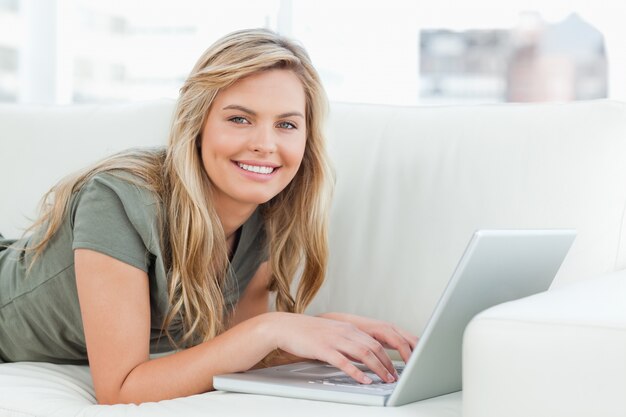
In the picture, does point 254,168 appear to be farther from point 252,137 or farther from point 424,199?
point 424,199

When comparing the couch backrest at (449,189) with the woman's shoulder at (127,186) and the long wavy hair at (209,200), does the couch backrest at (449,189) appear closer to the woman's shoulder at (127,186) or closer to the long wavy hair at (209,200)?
the long wavy hair at (209,200)

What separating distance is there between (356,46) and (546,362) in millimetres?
2470

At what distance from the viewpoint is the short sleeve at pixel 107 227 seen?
1.43 metres

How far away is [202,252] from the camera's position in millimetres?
1560

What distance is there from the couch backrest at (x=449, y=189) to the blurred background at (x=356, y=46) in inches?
58.3

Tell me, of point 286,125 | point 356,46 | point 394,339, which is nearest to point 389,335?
point 394,339

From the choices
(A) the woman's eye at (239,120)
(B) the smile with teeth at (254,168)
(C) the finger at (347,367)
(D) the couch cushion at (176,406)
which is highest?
(A) the woman's eye at (239,120)

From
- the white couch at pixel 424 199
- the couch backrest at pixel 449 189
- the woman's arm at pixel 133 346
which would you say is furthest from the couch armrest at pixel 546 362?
the couch backrest at pixel 449 189

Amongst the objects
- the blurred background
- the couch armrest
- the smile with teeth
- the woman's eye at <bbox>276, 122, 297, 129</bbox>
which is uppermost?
the blurred background

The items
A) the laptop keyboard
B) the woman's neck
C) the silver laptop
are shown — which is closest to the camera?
the silver laptop

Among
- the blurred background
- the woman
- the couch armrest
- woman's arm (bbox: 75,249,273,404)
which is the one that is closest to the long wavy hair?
the woman

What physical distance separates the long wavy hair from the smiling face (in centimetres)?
2

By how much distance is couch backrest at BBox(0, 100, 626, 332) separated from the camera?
5.37 feet

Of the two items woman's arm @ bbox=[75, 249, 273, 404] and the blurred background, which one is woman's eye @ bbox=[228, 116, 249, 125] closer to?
woman's arm @ bbox=[75, 249, 273, 404]
